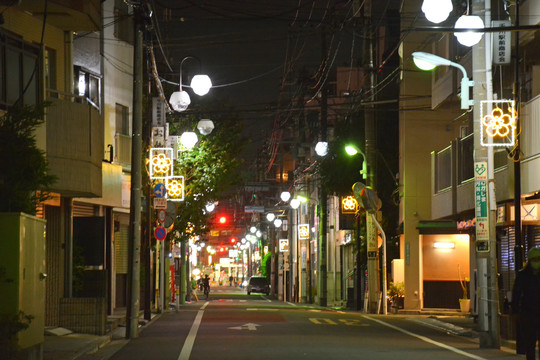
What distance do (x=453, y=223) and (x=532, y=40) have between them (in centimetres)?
1648

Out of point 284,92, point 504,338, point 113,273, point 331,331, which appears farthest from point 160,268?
point 284,92

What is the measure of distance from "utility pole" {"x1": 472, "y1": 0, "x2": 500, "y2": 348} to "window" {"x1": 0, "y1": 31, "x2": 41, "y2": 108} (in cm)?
970

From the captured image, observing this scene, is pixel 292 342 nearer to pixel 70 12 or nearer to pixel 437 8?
pixel 437 8

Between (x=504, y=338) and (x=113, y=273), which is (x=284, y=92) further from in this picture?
(x=504, y=338)

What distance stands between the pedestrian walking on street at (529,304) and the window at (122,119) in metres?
23.8

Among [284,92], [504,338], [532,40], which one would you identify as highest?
[284,92]

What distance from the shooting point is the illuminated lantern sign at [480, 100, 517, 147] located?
19266 mm

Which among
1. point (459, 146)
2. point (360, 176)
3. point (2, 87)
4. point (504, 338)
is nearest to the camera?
point (2, 87)

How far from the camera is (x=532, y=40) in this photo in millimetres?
22938

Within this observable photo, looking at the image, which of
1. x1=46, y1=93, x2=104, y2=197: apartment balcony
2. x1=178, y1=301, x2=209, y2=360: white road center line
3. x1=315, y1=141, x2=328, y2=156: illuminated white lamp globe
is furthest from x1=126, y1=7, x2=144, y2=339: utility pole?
x1=315, y1=141, x2=328, y2=156: illuminated white lamp globe

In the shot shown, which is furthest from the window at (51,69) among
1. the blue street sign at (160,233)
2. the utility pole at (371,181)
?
the utility pole at (371,181)

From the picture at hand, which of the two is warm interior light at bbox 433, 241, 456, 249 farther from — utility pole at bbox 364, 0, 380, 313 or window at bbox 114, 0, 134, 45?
window at bbox 114, 0, 134, 45

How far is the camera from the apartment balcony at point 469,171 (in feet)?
73.2

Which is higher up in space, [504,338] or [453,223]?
[453,223]
